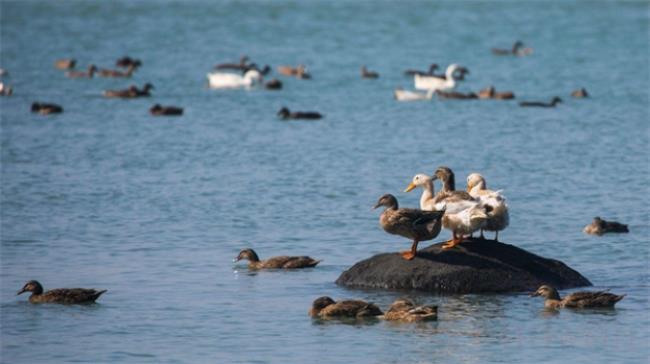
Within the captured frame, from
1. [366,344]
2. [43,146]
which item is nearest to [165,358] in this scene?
[366,344]

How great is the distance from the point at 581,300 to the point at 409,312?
7.15 feet

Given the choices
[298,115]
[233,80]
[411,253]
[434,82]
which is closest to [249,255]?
[411,253]

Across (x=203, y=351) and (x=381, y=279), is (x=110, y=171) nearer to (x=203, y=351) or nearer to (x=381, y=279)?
(x=381, y=279)

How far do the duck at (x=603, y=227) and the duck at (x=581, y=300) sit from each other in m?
5.37

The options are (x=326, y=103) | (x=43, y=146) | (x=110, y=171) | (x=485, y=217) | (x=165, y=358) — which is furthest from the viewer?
(x=326, y=103)

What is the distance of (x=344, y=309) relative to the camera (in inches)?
720

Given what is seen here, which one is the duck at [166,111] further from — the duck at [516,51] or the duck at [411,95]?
the duck at [516,51]

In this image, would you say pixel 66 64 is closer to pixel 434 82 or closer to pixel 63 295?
pixel 434 82

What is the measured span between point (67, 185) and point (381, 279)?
1202cm

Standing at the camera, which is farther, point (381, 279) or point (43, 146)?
point (43, 146)

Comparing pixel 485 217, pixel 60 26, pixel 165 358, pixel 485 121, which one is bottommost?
pixel 165 358

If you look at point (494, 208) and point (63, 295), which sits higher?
point (494, 208)

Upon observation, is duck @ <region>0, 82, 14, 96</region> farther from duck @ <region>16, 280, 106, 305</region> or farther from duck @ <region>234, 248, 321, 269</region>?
duck @ <region>16, 280, 106, 305</region>

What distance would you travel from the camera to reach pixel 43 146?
37.2 m
